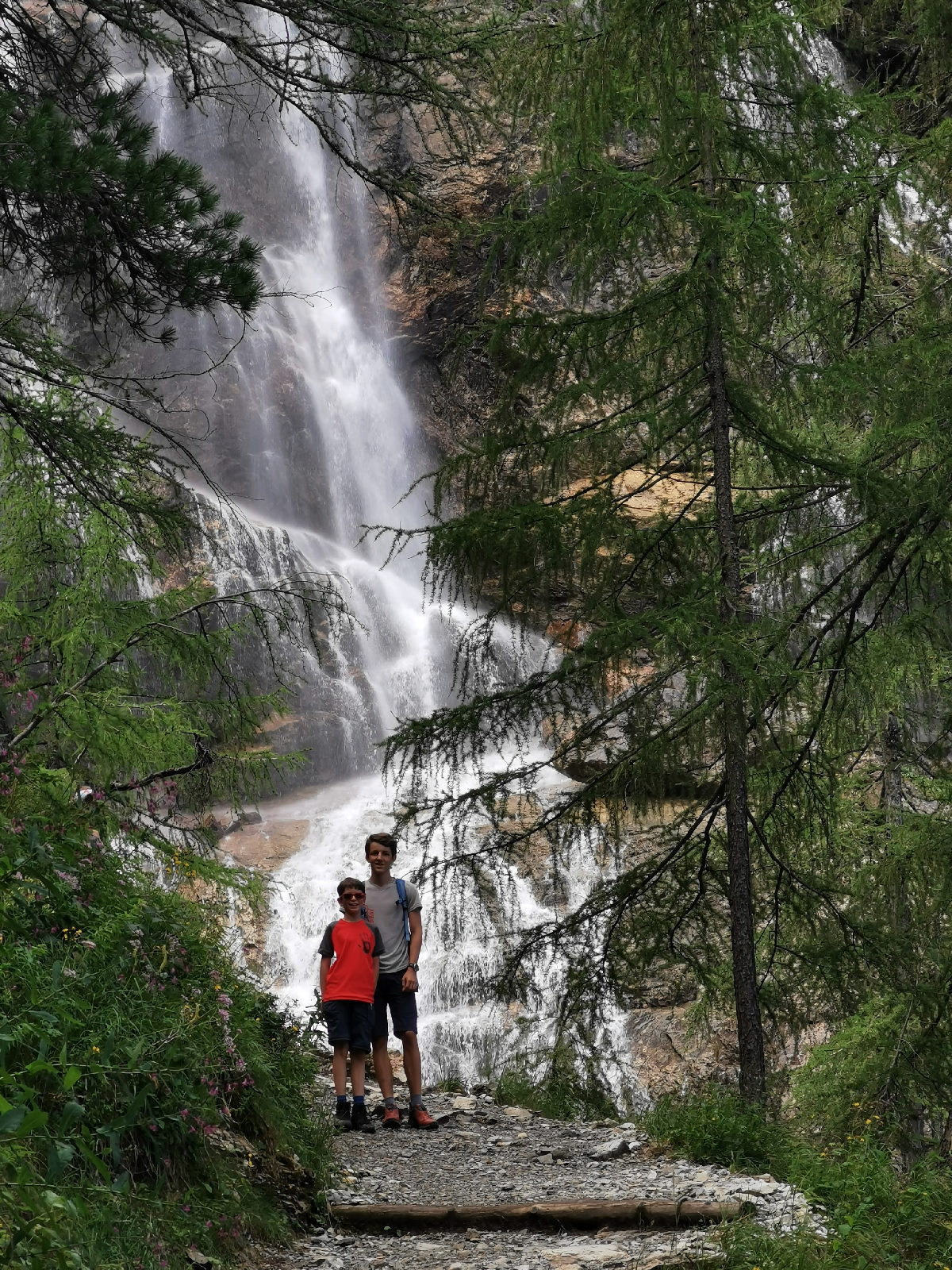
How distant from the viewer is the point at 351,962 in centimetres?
661

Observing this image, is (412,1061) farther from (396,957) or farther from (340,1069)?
(396,957)

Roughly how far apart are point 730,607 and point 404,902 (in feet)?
8.00

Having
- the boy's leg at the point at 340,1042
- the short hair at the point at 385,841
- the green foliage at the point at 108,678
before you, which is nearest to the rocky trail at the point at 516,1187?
the boy's leg at the point at 340,1042

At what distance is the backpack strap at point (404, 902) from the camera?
6.80 m

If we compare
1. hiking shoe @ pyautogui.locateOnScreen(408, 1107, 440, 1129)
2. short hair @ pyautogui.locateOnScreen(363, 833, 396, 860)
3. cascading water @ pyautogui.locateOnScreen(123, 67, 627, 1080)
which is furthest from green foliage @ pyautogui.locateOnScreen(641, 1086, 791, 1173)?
cascading water @ pyautogui.locateOnScreen(123, 67, 627, 1080)

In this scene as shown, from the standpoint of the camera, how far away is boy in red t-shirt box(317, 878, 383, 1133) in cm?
659

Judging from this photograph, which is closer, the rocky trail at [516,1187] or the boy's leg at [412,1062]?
the rocky trail at [516,1187]

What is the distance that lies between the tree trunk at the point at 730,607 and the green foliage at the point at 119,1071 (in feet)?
7.94

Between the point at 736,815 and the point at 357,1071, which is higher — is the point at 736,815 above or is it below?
above

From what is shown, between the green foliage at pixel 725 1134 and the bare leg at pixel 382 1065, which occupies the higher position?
the bare leg at pixel 382 1065

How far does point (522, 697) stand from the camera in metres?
6.56

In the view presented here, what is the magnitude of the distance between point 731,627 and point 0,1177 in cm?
421

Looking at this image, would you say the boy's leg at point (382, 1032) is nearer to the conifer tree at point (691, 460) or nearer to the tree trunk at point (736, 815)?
the conifer tree at point (691, 460)

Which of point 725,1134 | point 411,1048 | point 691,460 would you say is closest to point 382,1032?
point 411,1048
